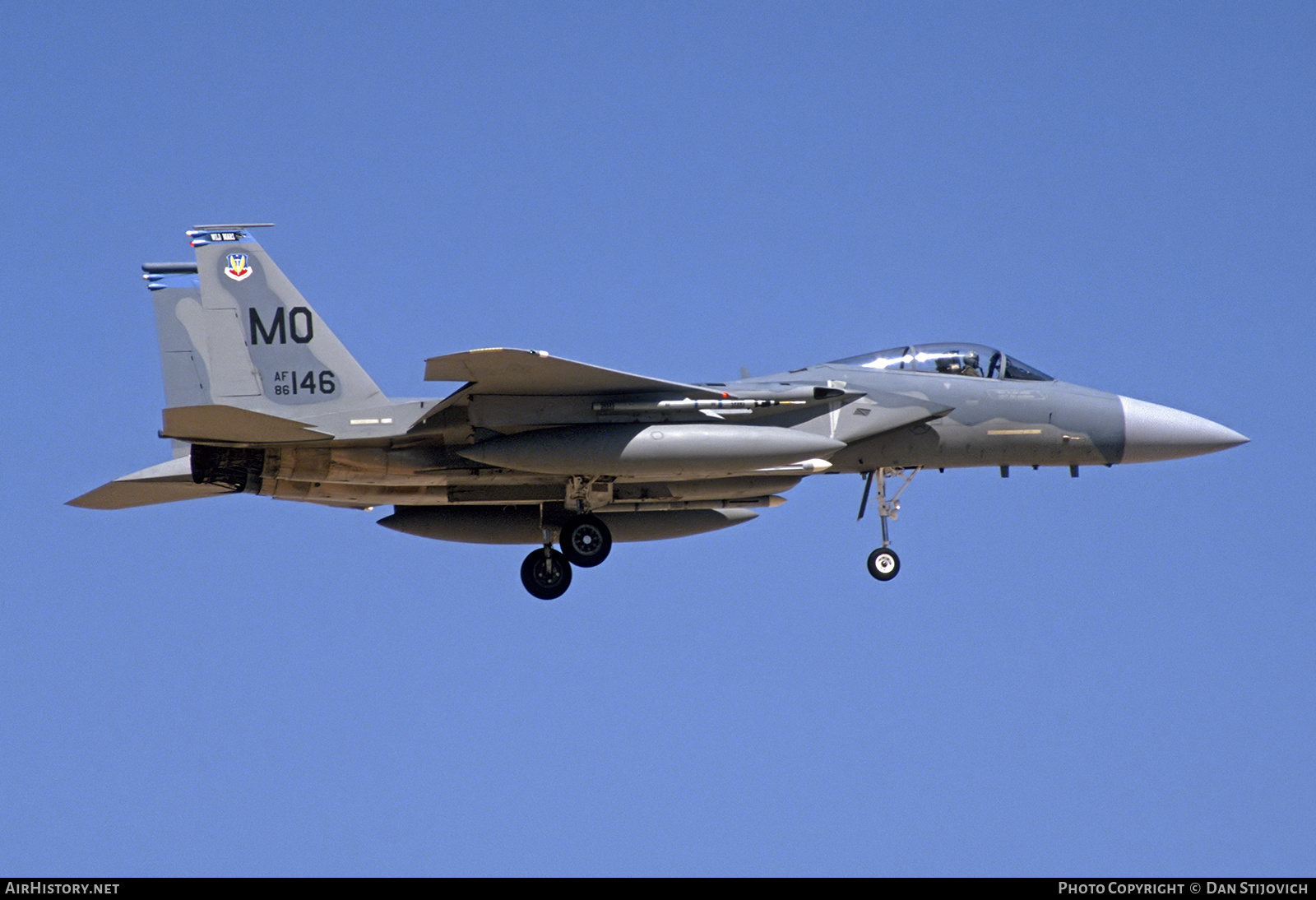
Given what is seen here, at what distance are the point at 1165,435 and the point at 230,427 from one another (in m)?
10.7

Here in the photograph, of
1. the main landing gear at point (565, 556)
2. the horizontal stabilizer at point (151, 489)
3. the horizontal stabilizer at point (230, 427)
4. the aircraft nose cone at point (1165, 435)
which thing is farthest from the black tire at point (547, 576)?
the aircraft nose cone at point (1165, 435)

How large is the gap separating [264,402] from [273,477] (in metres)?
0.87

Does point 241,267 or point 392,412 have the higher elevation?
point 241,267

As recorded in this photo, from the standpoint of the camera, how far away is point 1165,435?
65.8ft

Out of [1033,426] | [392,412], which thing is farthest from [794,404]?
[392,412]

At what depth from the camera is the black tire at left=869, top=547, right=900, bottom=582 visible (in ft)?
64.5

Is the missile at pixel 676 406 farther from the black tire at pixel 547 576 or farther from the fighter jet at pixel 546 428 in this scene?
the black tire at pixel 547 576

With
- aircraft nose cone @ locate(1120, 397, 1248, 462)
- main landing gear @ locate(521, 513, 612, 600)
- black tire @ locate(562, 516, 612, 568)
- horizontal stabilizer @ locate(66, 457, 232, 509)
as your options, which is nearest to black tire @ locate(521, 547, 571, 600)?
main landing gear @ locate(521, 513, 612, 600)

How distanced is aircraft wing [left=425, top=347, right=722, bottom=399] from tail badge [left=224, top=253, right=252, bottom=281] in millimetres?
2914

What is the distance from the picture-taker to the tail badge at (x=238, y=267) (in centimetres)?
1839

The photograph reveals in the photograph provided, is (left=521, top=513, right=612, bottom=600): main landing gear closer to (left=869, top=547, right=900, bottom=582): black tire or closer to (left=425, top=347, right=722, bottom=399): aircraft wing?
(left=425, top=347, right=722, bottom=399): aircraft wing

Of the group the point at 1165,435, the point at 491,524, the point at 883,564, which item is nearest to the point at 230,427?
the point at 491,524
